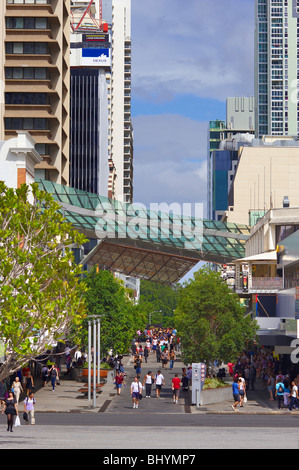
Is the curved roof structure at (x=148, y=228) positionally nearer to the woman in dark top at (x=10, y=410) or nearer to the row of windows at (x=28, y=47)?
the row of windows at (x=28, y=47)

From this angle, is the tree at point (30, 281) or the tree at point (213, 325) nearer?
the tree at point (30, 281)

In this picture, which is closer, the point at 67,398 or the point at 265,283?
the point at 67,398

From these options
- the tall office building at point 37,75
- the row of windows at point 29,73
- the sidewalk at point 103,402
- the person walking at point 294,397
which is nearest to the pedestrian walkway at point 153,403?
the sidewalk at point 103,402

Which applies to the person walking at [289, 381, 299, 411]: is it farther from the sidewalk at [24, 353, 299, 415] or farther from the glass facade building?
the glass facade building

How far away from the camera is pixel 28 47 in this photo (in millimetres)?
85438

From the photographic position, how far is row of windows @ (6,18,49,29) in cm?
8540

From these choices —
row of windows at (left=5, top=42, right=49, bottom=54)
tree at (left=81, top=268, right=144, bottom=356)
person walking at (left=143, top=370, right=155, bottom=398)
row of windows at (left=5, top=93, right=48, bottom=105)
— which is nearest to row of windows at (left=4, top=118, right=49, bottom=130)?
row of windows at (left=5, top=93, right=48, bottom=105)

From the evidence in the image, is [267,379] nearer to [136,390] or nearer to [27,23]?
[136,390]

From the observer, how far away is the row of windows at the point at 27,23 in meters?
85.4

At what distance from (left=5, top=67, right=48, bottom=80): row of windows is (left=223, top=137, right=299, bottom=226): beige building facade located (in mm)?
41049

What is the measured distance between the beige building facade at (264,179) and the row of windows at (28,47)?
41.8 metres

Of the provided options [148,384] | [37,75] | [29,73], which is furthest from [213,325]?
[29,73]

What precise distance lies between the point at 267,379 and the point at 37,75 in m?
43.3
